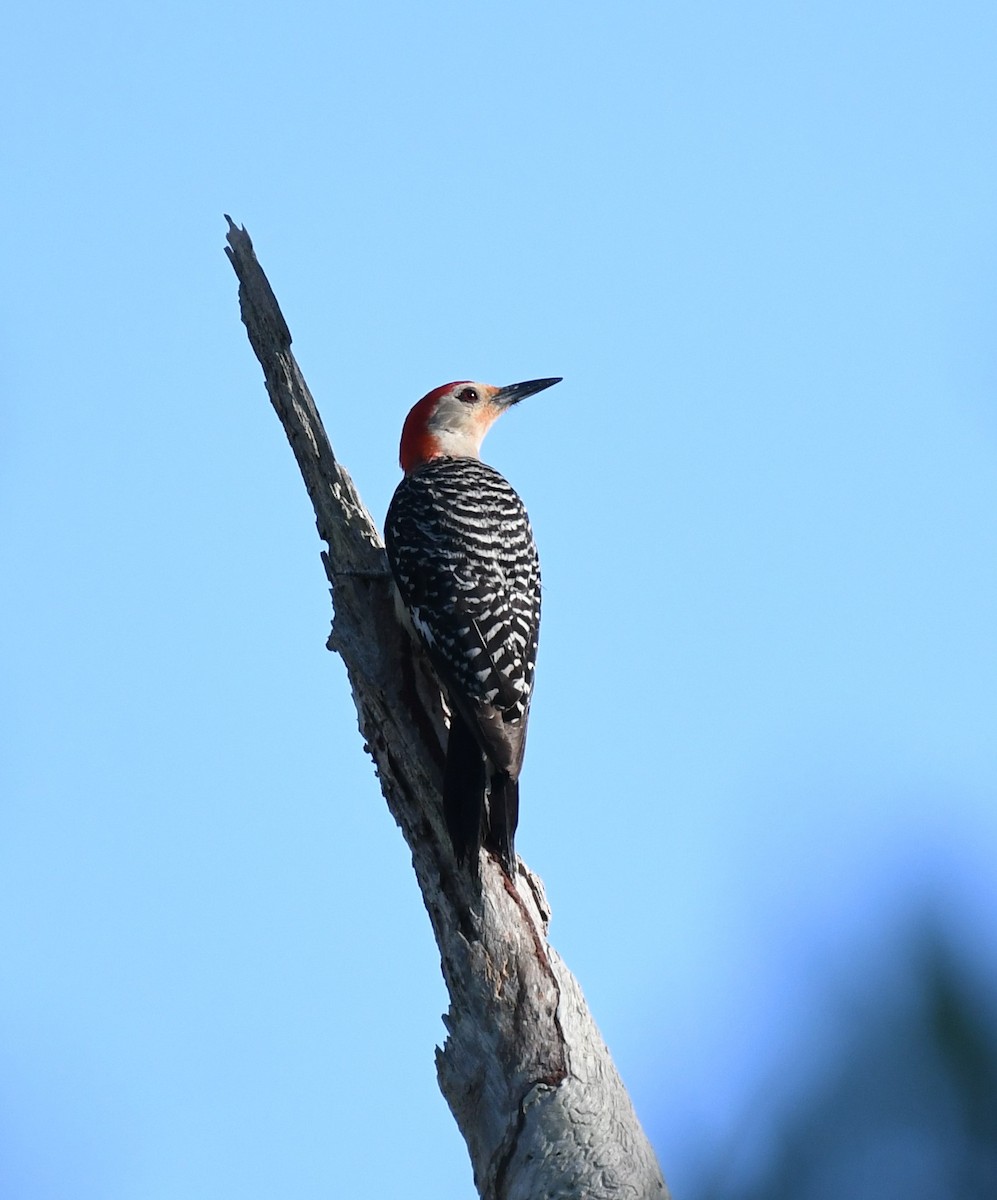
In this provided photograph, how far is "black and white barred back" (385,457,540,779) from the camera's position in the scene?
5.83 m

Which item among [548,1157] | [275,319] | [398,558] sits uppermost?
[275,319]

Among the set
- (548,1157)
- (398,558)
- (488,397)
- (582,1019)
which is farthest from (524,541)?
(548,1157)

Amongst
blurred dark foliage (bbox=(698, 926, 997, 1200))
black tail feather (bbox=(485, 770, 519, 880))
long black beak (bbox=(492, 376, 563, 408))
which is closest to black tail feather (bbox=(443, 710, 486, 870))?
black tail feather (bbox=(485, 770, 519, 880))

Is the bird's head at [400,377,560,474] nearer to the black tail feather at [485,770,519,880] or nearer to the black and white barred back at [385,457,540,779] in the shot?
the black and white barred back at [385,457,540,779]

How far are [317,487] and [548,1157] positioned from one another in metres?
3.03

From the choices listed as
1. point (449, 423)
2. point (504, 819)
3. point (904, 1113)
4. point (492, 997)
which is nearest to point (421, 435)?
point (449, 423)

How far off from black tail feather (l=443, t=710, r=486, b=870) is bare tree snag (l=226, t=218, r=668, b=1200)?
0.11 m

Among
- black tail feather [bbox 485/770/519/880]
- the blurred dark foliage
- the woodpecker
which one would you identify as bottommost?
the blurred dark foliage

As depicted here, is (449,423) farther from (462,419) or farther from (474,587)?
(474,587)

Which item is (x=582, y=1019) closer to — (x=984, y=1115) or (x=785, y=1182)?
(x=785, y=1182)

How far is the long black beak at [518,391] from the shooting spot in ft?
28.8

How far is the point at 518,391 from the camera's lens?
888 cm

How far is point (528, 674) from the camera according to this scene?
20.3 feet

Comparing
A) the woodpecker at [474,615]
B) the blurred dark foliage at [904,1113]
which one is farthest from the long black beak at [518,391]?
the blurred dark foliage at [904,1113]
